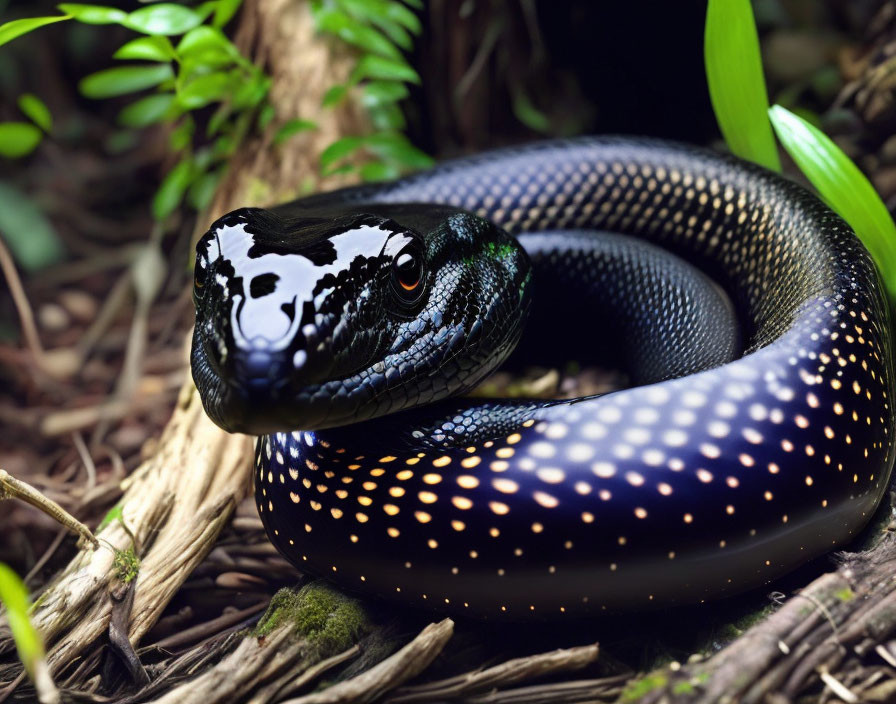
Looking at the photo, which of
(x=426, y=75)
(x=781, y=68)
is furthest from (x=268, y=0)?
(x=781, y=68)

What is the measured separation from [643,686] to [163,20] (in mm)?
3128

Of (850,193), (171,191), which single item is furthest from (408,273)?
(171,191)

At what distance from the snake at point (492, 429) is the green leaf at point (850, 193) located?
0.62 ft

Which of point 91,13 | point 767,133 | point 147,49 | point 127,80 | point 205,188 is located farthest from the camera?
point 205,188

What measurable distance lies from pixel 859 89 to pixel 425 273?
127 inches

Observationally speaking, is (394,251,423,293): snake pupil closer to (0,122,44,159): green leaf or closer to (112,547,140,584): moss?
(112,547,140,584): moss

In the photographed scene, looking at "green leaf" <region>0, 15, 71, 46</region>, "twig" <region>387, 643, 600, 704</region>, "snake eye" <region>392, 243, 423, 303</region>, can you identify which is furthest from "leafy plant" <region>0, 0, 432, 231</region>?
"twig" <region>387, 643, 600, 704</region>

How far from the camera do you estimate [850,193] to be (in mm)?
3061

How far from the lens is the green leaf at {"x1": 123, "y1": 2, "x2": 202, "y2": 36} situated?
3419mm

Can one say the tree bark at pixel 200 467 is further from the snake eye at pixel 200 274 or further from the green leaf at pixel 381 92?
the snake eye at pixel 200 274

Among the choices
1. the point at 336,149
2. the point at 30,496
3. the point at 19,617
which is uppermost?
the point at 336,149

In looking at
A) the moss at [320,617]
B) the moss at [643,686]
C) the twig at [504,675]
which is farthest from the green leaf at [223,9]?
the moss at [643,686]

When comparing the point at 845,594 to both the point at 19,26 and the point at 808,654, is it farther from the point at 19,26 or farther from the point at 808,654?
the point at 19,26

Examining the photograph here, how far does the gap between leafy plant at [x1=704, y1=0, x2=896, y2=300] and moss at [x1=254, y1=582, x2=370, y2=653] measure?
2230mm
